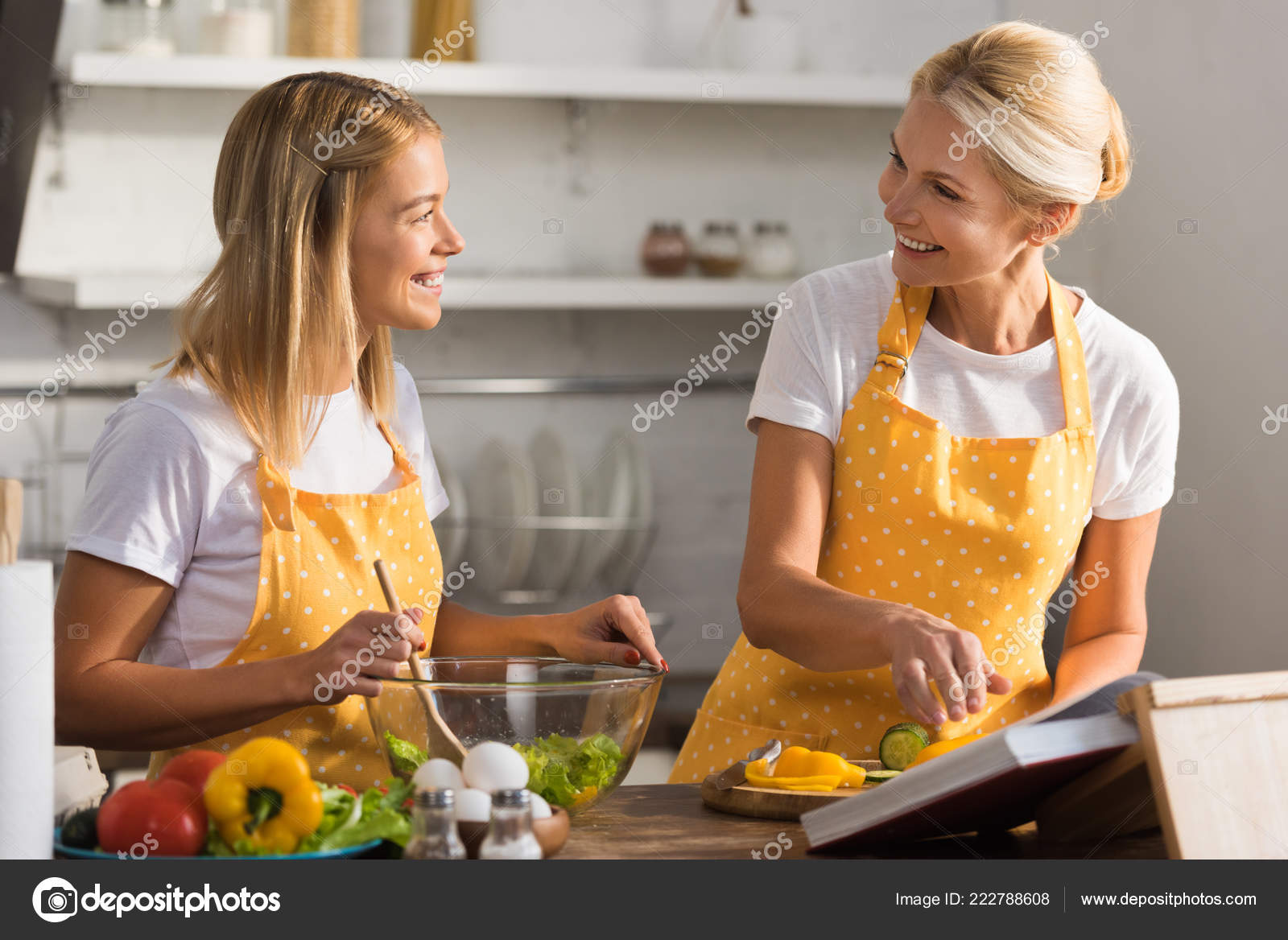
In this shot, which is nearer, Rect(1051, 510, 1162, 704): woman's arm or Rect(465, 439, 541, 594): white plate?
Rect(1051, 510, 1162, 704): woman's arm

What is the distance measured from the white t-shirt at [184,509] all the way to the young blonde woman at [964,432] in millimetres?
481

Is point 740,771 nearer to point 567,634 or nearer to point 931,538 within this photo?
point 567,634

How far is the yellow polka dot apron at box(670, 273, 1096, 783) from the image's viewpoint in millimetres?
1293

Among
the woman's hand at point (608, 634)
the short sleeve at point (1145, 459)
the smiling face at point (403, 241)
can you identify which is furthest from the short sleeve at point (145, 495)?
the short sleeve at point (1145, 459)

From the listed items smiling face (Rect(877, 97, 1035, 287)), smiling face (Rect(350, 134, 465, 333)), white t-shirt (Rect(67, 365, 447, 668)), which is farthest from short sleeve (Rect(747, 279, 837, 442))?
white t-shirt (Rect(67, 365, 447, 668))

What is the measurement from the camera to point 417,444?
4.55 feet

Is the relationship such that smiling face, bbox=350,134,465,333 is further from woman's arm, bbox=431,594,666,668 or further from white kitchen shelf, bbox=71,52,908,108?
white kitchen shelf, bbox=71,52,908,108

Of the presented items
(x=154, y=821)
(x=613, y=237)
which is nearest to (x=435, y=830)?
(x=154, y=821)

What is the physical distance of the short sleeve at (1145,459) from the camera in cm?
135

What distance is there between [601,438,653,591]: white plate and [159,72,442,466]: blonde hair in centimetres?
171
